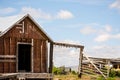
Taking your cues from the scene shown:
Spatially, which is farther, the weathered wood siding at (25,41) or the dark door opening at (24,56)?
the dark door opening at (24,56)

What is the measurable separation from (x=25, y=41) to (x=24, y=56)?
3208 millimetres

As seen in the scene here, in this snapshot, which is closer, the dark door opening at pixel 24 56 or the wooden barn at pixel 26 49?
the wooden barn at pixel 26 49

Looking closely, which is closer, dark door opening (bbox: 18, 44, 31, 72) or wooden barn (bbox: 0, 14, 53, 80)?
wooden barn (bbox: 0, 14, 53, 80)

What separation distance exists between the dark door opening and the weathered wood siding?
844 mm

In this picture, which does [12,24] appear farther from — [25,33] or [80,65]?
[80,65]

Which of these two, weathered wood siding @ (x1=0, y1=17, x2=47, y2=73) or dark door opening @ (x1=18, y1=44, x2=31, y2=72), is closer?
weathered wood siding @ (x1=0, y1=17, x2=47, y2=73)

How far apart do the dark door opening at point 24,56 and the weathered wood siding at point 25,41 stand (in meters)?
0.84

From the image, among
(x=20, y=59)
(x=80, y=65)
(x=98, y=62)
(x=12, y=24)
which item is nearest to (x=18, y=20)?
(x=12, y=24)

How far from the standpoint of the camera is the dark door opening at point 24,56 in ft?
96.0

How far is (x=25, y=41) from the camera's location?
27938 millimetres

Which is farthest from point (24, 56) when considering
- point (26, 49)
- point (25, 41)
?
point (25, 41)

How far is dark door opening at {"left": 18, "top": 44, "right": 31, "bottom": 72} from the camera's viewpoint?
29250 mm

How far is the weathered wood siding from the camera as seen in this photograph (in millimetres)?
26859

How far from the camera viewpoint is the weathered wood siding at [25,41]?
26.9 metres
